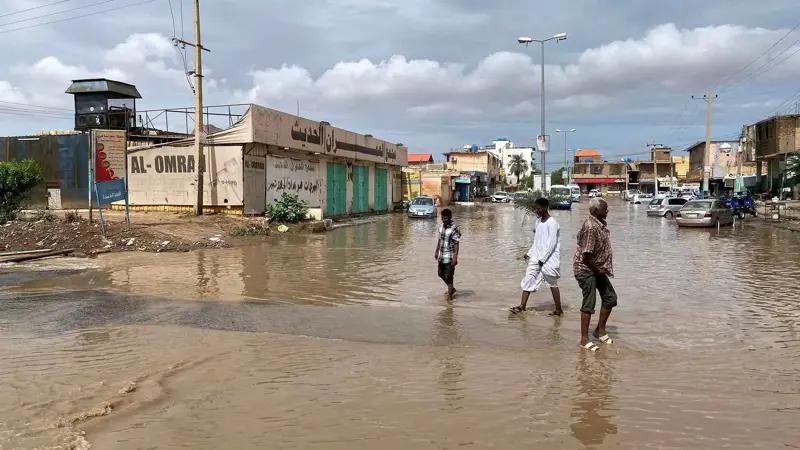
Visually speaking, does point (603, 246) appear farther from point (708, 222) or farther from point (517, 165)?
point (517, 165)

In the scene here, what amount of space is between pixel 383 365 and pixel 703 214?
2465 centimetres

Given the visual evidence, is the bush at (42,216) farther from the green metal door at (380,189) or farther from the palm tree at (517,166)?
the palm tree at (517,166)

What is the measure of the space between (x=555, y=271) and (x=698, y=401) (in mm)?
3345

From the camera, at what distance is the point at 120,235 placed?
641 inches

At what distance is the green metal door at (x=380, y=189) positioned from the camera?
136 feet

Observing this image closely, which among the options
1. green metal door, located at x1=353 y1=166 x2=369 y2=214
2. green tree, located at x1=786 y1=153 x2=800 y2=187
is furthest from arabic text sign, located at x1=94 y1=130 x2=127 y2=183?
green tree, located at x1=786 y1=153 x2=800 y2=187

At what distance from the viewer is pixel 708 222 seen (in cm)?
2598

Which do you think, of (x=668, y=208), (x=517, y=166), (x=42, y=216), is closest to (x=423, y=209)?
(x=668, y=208)

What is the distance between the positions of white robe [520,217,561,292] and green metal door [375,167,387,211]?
33398 millimetres

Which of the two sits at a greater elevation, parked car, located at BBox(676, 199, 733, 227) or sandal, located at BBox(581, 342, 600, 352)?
parked car, located at BBox(676, 199, 733, 227)

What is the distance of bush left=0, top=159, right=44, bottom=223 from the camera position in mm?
18281

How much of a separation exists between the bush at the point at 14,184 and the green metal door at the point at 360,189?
66.4 feet

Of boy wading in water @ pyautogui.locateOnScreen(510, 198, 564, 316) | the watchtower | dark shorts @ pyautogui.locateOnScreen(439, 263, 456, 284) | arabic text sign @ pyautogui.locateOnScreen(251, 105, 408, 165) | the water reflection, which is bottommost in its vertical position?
the water reflection

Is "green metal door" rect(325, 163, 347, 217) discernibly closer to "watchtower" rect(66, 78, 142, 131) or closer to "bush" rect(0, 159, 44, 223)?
"watchtower" rect(66, 78, 142, 131)
